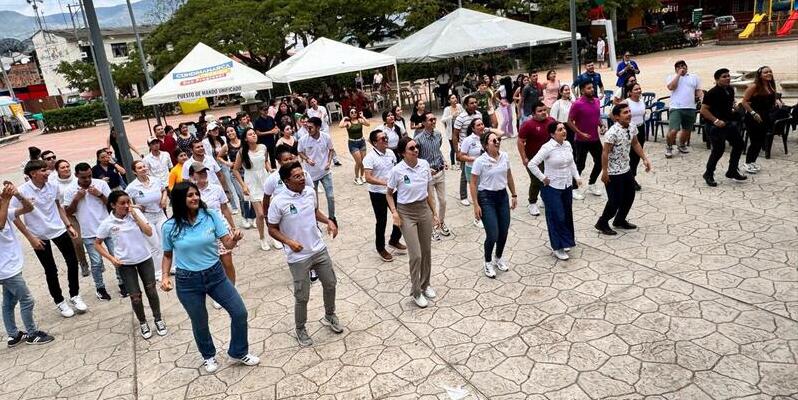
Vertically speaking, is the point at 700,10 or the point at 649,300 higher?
the point at 700,10

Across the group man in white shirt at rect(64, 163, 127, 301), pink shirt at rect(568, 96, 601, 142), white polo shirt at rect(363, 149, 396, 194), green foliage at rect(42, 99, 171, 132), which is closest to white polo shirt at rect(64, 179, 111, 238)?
man in white shirt at rect(64, 163, 127, 301)

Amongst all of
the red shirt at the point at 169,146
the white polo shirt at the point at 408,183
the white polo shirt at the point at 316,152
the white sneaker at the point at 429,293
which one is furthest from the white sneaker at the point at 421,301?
the red shirt at the point at 169,146

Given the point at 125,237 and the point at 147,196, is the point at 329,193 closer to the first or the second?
the point at 147,196

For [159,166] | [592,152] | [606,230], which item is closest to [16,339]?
[159,166]

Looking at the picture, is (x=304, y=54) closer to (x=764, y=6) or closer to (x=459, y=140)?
(x=459, y=140)

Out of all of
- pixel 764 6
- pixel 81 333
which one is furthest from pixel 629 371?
pixel 764 6

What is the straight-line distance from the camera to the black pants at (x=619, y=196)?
6.38m

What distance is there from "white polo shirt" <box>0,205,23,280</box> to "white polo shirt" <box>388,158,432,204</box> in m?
3.81

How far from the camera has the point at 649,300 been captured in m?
5.13

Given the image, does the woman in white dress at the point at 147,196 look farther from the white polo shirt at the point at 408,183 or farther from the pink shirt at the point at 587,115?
the pink shirt at the point at 587,115

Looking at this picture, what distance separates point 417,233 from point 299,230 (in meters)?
1.22

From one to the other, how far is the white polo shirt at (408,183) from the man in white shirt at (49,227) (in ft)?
12.6

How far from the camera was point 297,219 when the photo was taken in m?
4.66

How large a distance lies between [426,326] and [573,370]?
4.75 feet
